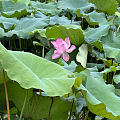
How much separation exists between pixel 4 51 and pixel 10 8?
1.32m

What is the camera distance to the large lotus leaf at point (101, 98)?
0.82 m

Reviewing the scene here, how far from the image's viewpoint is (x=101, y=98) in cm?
92

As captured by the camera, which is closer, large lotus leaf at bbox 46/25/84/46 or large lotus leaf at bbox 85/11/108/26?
large lotus leaf at bbox 46/25/84/46

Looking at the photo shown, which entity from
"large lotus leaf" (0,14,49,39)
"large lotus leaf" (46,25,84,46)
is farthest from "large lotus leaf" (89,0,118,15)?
"large lotus leaf" (46,25,84,46)

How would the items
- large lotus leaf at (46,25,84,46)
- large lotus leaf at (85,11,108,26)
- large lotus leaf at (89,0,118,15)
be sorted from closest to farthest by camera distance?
large lotus leaf at (46,25,84,46)
large lotus leaf at (85,11,108,26)
large lotus leaf at (89,0,118,15)

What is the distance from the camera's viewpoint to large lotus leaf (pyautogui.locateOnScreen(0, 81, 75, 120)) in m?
0.96

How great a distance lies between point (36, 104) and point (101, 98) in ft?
Answer: 0.69

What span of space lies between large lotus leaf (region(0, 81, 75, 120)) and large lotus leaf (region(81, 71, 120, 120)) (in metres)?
0.10

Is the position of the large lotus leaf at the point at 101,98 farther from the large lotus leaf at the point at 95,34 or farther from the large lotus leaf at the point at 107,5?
the large lotus leaf at the point at 107,5

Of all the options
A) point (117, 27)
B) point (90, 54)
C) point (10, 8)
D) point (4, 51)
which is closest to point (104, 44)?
point (90, 54)

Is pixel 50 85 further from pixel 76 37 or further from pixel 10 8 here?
pixel 10 8

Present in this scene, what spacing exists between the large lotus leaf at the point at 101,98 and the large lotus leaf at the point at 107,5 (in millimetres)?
934

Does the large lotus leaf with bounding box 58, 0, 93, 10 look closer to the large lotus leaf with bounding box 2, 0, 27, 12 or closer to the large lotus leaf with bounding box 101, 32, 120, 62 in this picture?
the large lotus leaf with bounding box 2, 0, 27, 12

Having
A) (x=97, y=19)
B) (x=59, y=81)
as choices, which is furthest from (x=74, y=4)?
(x=59, y=81)
